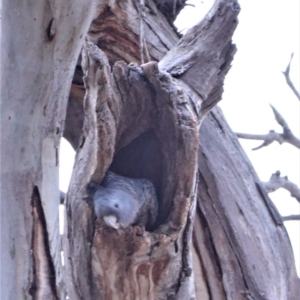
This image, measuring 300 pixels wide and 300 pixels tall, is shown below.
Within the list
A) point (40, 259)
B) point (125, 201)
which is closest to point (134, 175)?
point (125, 201)

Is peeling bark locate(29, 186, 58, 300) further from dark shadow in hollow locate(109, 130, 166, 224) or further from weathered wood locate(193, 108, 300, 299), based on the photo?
weathered wood locate(193, 108, 300, 299)

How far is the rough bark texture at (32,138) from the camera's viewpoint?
31.8 inches

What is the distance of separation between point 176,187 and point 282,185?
128 centimetres

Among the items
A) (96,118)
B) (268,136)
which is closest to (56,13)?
(96,118)

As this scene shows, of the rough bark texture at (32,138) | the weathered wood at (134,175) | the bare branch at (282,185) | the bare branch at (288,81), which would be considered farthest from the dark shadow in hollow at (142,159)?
the bare branch at (288,81)

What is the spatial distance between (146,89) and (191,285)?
356 mm

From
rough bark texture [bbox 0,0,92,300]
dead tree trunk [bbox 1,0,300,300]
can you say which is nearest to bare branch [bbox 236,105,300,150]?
dead tree trunk [bbox 1,0,300,300]

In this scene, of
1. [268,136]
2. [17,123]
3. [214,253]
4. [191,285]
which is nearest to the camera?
[17,123]

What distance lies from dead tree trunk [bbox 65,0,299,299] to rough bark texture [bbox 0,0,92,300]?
0.06 m

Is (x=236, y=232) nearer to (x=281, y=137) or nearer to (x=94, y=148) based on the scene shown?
(x=94, y=148)

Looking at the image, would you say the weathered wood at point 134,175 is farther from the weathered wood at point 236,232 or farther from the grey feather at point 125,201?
the weathered wood at point 236,232

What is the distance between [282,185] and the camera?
2.09 m

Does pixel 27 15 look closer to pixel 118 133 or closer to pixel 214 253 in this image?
pixel 118 133

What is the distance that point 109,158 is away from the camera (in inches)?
34.5
